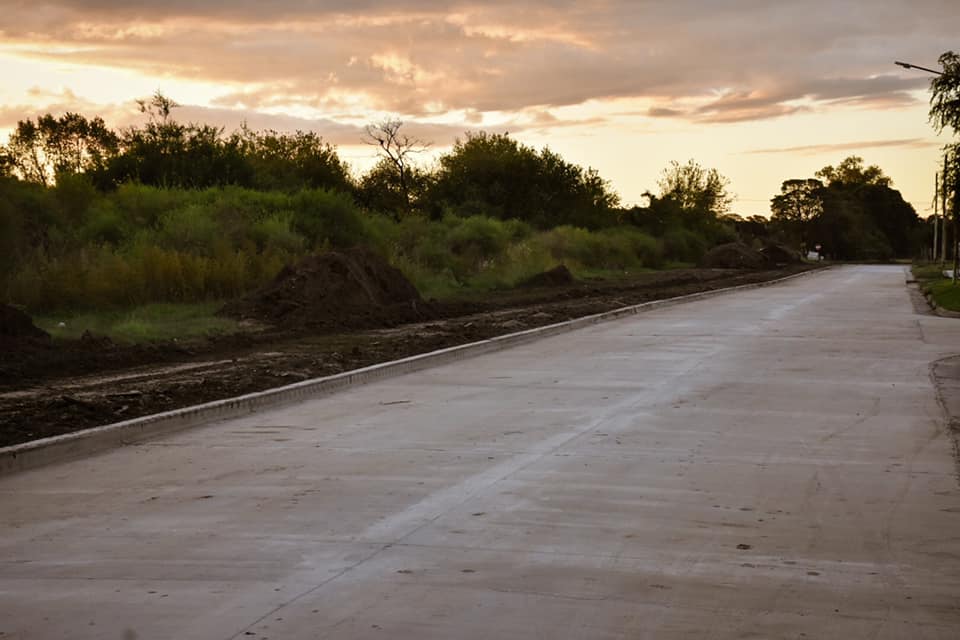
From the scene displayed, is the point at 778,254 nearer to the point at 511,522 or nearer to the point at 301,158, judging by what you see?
the point at 301,158

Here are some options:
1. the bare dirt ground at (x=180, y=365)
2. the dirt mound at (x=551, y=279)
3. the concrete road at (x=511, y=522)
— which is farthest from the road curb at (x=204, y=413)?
the dirt mound at (x=551, y=279)

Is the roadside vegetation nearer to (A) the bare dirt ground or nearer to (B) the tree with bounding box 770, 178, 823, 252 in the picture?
(A) the bare dirt ground

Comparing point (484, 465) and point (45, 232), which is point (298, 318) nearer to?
point (45, 232)

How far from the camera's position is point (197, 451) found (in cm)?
1141

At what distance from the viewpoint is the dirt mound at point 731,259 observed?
269 feet

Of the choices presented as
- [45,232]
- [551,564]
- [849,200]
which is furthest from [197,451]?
[849,200]

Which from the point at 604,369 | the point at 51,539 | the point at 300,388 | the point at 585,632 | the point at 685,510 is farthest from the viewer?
the point at 604,369

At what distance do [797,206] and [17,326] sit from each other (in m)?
177

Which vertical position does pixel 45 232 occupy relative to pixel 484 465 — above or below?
above

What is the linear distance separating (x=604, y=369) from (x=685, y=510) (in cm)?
966

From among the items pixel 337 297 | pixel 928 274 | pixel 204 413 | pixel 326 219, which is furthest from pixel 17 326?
pixel 928 274

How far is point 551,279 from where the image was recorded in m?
46.3

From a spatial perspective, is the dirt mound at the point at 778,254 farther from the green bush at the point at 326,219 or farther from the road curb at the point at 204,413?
the road curb at the point at 204,413

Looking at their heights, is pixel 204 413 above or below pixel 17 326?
below
